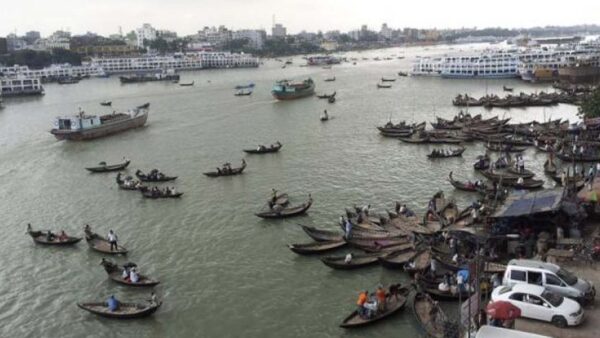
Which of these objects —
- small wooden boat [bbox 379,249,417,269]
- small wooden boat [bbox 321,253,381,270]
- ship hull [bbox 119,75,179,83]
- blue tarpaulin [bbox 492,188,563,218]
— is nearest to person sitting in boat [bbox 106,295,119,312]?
small wooden boat [bbox 321,253,381,270]

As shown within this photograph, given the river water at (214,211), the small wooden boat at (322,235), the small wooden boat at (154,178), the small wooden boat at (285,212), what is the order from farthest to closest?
the small wooden boat at (154,178), the small wooden boat at (285,212), the small wooden boat at (322,235), the river water at (214,211)

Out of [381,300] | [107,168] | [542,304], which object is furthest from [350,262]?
[107,168]

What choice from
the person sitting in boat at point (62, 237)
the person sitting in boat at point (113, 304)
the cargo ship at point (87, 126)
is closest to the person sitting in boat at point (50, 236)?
the person sitting in boat at point (62, 237)

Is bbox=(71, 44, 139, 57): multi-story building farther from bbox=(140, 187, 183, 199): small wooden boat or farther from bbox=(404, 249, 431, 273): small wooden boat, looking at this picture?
bbox=(404, 249, 431, 273): small wooden boat

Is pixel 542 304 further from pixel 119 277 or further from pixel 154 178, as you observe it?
pixel 154 178

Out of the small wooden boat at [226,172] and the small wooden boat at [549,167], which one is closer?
the small wooden boat at [549,167]

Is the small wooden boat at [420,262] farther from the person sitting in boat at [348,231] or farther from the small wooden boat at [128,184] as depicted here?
the small wooden boat at [128,184]

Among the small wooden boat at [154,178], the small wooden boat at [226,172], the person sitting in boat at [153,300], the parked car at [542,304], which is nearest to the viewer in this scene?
the parked car at [542,304]
